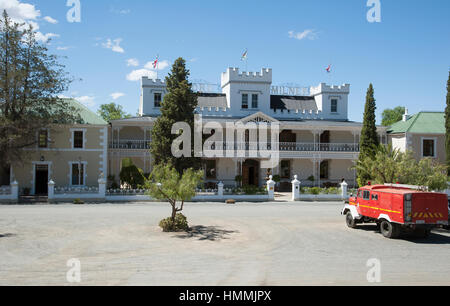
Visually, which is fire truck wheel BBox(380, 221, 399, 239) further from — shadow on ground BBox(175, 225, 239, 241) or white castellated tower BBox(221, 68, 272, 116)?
white castellated tower BBox(221, 68, 272, 116)

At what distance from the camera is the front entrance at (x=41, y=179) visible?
27514 mm

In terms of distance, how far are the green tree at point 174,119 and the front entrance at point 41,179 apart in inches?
350

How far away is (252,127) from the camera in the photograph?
3158cm

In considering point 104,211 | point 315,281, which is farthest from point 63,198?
point 315,281

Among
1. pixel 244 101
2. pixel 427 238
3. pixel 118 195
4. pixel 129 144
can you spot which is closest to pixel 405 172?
pixel 427 238

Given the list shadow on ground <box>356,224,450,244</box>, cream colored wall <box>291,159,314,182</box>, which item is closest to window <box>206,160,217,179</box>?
cream colored wall <box>291,159,314,182</box>

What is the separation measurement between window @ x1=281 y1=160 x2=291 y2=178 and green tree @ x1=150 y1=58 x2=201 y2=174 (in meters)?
11.2

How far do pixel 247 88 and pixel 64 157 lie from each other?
58.3 ft

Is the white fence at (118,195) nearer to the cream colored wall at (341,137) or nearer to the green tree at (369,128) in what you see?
the green tree at (369,128)

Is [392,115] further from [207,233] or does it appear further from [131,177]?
[207,233]

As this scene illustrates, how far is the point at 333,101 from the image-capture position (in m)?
37.6

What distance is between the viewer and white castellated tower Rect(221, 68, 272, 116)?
3512 cm

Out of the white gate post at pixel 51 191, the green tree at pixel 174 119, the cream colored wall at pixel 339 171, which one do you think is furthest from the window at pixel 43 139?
the cream colored wall at pixel 339 171
